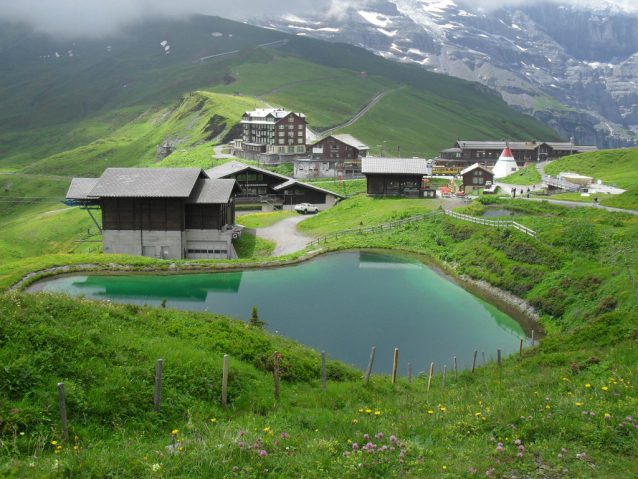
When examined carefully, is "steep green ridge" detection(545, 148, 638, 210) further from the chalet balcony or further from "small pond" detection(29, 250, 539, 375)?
the chalet balcony

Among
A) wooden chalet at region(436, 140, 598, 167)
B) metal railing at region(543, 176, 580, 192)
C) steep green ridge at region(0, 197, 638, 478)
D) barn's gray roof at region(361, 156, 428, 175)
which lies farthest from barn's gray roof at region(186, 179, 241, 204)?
wooden chalet at region(436, 140, 598, 167)

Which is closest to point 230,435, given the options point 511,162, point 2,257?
point 2,257

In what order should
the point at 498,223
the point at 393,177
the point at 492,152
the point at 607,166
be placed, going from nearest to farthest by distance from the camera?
the point at 498,223 < the point at 393,177 < the point at 607,166 < the point at 492,152

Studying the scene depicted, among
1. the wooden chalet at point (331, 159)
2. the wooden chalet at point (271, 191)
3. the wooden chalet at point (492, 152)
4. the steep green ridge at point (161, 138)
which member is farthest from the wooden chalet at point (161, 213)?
the wooden chalet at point (492, 152)

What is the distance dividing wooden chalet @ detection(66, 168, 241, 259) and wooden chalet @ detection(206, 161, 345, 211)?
1115 inches

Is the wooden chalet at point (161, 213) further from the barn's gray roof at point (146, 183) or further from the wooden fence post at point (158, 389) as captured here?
the wooden fence post at point (158, 389)

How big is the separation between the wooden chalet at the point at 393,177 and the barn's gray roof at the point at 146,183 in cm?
2903

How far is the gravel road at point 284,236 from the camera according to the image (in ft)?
163

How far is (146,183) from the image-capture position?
150 ft

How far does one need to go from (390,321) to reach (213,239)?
22.2 m

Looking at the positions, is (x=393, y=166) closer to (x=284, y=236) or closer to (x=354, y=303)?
(x=284, y=236)

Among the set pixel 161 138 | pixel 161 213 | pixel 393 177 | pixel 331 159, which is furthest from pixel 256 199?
pixel 161 138

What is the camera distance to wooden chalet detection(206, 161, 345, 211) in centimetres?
7612

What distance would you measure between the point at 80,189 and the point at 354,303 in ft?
95.5
